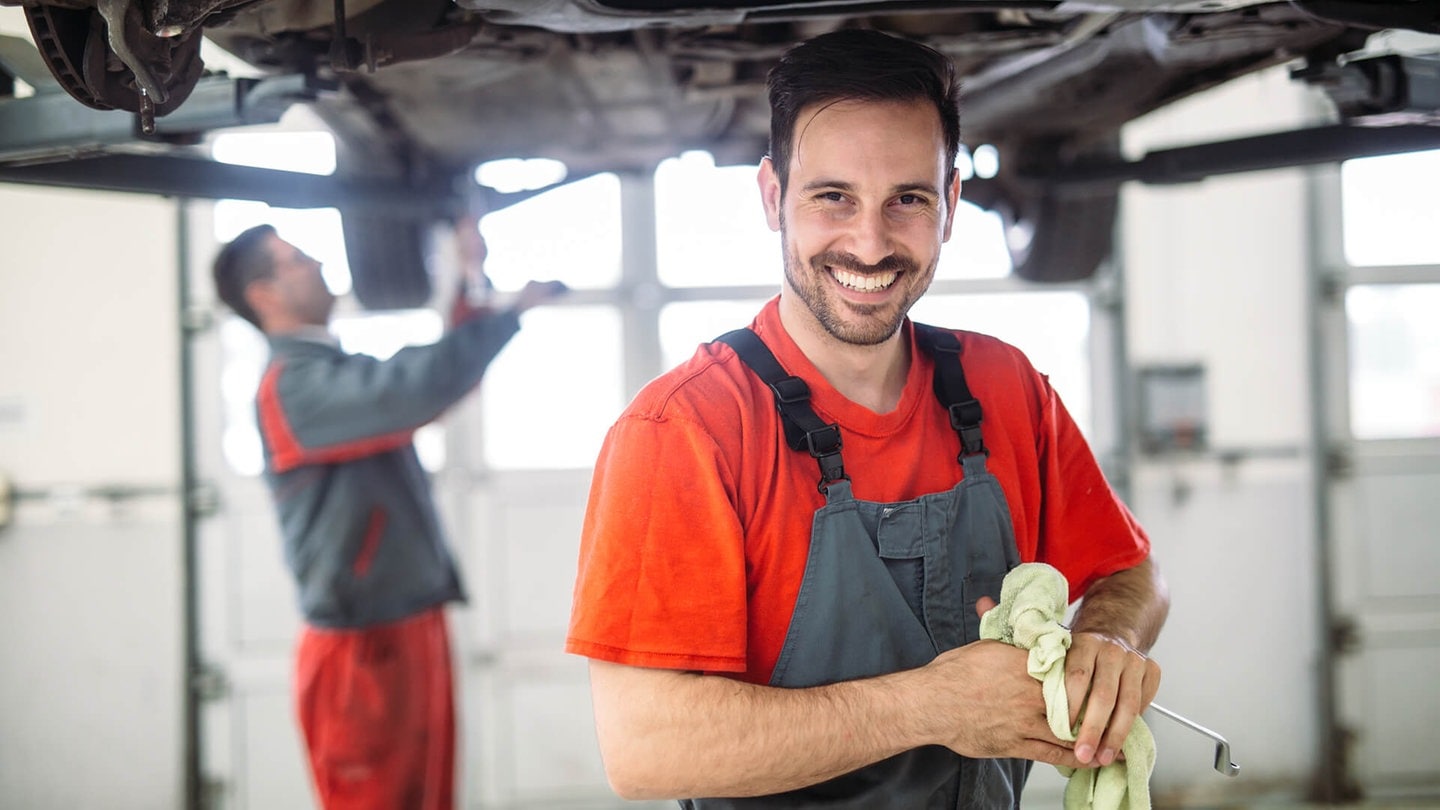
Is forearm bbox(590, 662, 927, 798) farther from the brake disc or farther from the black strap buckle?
the brake disc

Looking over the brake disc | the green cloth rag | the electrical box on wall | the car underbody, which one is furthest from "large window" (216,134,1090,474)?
the green cloth rag

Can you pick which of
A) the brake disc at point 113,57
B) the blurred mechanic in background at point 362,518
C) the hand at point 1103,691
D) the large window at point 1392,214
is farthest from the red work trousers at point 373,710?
the large window at point 1392,214

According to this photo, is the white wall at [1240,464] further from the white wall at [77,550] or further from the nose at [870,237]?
the white wall at [77,550]

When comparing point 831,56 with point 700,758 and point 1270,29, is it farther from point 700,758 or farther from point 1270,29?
point 1270,29

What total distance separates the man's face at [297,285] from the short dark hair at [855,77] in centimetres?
190

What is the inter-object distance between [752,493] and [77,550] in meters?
3.51

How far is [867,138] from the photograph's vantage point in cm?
130

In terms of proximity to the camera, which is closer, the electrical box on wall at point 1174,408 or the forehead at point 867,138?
the forehead at point 867,138

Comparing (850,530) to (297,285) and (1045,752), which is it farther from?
(297,285)

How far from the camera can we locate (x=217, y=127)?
180 cm

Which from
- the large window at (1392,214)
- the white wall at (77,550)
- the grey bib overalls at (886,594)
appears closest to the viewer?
the grey bib overalls at (886,594)

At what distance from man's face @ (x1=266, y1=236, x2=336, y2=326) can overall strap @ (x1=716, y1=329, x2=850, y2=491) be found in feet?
6.32

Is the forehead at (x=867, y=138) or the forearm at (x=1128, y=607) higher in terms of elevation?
the forehead at (x=867, y=138)

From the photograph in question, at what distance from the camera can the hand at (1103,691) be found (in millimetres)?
1096
